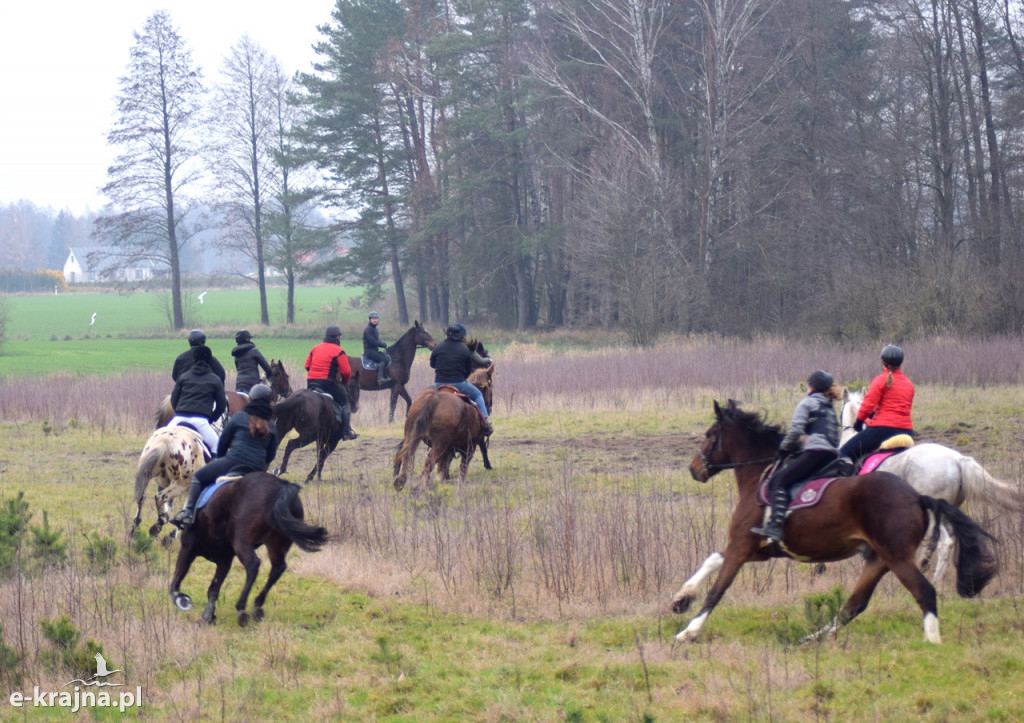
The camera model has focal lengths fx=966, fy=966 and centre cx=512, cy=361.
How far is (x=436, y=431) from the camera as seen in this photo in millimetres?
12461

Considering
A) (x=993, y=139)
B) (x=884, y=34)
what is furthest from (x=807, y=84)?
(x=993, y=139)

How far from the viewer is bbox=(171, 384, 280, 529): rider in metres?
7.59

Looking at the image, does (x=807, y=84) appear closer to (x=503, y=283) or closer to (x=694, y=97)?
(x=694, y=97)

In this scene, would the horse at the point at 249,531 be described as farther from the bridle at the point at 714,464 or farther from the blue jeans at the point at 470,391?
the blue jeans at the point at 470,391

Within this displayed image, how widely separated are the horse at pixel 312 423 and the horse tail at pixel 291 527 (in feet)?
19.8

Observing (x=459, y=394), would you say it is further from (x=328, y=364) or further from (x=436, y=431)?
(x=328, y=364)

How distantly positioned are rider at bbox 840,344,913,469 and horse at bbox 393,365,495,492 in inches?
214

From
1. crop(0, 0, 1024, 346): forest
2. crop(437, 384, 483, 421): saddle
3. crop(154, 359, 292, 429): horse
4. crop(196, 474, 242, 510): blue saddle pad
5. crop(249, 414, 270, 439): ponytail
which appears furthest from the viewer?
crop(0, 0, 1024, 346): forest

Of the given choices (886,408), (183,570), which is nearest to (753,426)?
(886,408)

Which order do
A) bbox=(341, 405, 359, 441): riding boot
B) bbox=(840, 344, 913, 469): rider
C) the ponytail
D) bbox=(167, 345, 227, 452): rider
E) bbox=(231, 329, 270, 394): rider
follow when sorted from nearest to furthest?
the ponytail
bbox=(840, 344, 913, 469): rider
bbox=(167, 345, 227, 452): rider
bbox=(231, 329, 270, 394): rider
bbox=(341, 405, 359, 441): riding boot

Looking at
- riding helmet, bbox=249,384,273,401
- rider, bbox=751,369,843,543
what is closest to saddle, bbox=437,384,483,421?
riding helmet, bbox=249,384,273,401

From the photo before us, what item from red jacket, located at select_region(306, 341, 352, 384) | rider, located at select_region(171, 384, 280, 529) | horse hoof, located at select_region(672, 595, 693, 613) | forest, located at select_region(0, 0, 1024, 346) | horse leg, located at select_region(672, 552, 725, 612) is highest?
forest, located at select_region(0, 0, 1024, 346)

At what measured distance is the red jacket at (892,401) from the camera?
828cm

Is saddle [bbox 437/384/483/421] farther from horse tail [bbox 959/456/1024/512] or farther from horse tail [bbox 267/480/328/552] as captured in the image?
horse tail [bbox 959/456/1024/512]
